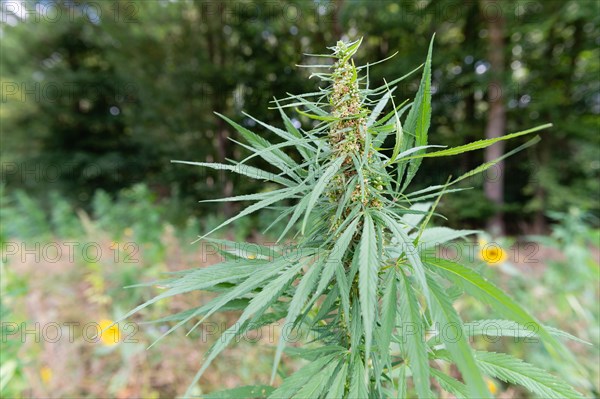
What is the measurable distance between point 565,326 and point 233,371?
6.39 feet

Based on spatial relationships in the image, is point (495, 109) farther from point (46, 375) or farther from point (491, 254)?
point (46, 375)

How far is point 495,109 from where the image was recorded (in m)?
4.79

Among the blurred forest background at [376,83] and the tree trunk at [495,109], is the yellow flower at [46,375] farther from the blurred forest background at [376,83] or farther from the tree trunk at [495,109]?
the tree trunk at [495,109]

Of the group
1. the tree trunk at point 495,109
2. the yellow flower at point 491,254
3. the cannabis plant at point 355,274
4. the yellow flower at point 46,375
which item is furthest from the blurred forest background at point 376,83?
the cannabis plant at point 355,274

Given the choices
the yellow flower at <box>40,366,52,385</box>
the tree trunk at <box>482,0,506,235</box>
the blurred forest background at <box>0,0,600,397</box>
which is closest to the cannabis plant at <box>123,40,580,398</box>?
the yellow flower at <box>40,366,52,385</box>

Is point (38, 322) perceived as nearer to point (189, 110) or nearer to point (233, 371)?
point (233, 371)

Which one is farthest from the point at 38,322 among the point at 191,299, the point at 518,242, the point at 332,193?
the point at 518,242

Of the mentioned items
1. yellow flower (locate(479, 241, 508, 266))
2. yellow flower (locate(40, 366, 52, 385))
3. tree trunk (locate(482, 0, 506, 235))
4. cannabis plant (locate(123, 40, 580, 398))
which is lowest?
yellow flower (locate(40, 366, 52, 385))

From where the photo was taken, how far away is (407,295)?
0.44 meters

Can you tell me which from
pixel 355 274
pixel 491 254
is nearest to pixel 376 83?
pixel 491 254

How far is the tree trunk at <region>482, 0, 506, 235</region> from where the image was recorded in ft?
14.9

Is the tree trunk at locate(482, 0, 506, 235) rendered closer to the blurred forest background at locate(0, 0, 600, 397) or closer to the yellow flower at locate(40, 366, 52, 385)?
the blurred forest background at locate(0, 0, 600, 397)

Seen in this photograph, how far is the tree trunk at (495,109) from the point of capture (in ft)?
14.9

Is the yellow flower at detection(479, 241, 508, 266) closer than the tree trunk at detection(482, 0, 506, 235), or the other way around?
the yellow flower at detection(479, 241, 508, 266)
